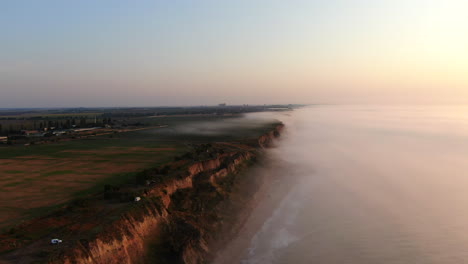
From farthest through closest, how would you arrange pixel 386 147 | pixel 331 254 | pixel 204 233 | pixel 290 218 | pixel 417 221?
pixel 386 147
pixel 290 218
pixel 417 221
pixel 204 233
pixel 331 254

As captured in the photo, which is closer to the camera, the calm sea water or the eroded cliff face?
the eroded cliff face

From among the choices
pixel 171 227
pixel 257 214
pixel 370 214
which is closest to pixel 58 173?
pixel 171 227

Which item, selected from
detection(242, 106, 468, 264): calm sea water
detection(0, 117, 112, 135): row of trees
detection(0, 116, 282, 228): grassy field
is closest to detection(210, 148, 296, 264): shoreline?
detection(242, 106, 468, 264): calm sea water

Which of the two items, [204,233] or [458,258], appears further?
[204,233]

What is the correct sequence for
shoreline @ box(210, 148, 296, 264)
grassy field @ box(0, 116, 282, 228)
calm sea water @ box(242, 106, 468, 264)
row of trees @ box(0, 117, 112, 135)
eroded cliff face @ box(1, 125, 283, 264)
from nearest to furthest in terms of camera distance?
eroded cliff face @ box(1, 125, 283, 264) → calm sea water @ box(242, 106, 468, 264) → shoreline @ box(210, 148, 296, 264) → grassy field @ box(0, 116, 282, 228) → row of trees @ box(0, 117, 112, 135)

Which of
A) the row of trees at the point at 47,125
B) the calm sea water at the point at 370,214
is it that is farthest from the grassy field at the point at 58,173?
the row of trees at the point at 47,125

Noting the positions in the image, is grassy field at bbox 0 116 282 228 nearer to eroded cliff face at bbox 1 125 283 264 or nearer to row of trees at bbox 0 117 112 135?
eroded cliff face at bbox 1 125 283 264

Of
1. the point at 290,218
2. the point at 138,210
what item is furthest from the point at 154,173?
the point at 290,218

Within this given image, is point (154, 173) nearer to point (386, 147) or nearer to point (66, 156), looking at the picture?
point (66, 156)
